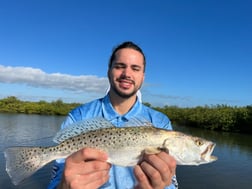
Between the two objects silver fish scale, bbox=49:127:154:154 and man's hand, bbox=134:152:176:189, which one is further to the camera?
silver fish scale, bbox=49:127:154:154

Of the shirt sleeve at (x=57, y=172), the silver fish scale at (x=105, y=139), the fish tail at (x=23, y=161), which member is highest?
the silver fish scale at (x=105, y=139)

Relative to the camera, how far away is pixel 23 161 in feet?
10.6

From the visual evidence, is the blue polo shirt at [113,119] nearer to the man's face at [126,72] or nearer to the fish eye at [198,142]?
the man's face at [126,72]

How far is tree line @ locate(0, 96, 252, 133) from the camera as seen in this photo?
219ft

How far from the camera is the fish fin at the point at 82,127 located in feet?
10.7

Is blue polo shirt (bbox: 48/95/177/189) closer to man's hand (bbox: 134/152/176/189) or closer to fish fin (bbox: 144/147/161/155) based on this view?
man's hand (bbox: 134/152/176/189)

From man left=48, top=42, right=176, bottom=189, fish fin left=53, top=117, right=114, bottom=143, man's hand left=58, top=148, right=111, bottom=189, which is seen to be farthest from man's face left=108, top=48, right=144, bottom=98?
man's hand left=58, top=148, right=111, bottom=189

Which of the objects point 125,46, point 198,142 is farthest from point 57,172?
point 125,46

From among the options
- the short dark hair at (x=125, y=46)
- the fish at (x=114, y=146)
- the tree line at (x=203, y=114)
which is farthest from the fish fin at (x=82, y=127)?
the tree line at (x=203, y=114)

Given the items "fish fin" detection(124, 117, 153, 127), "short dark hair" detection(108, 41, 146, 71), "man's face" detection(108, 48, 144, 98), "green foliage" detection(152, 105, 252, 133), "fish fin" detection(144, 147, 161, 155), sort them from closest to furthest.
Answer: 1. "fish fin" detection(144, 147, 161, 155)
2. "fish fin" detection(124, 117, 153, 127)
3. "man's face" detection(108, 48, 144, 98)
4. "short dark hair" detection(108, 41, 146, 71)
5. "green foliage" detection(152, 105, 252, 133)

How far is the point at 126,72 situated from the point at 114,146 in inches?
47.6

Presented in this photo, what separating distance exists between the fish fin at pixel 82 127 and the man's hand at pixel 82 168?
14.2 inches

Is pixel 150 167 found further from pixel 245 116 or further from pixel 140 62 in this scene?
pixel 245 116

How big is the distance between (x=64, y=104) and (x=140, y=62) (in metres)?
117
